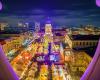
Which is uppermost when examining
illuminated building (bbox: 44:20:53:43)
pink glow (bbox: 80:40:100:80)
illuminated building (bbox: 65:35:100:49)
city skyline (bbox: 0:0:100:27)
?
city skyline (bbox: 0:0:100:27)

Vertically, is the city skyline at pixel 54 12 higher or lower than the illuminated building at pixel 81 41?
higher

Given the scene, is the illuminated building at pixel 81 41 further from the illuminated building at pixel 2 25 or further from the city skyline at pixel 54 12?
the illuminated building at pixel 2 25

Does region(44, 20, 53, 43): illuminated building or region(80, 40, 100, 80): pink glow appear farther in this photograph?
region(44, 20, 53, 43): illuminated building

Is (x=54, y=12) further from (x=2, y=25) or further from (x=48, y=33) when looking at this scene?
(x=2, y=25)

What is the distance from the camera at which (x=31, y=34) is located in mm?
1071

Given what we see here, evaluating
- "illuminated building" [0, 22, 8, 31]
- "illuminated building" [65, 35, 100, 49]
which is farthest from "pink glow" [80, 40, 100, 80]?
"illuminated building" [0, 22, 8, 31]

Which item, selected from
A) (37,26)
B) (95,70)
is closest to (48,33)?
(37,26)

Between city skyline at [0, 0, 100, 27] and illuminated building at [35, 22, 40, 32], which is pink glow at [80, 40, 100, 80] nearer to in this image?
city skyline at [0, 0, 100, 27]

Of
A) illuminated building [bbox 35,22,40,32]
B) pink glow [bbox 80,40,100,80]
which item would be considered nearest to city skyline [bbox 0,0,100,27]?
illuminated building [bbox 35,22,40,32]

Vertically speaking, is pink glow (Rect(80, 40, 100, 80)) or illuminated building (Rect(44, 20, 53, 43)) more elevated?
illuminated building (Rect(44, 20, 53, 43))

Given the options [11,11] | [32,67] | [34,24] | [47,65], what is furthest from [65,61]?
[11,11]

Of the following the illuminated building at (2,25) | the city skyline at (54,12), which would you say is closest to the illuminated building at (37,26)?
the city skyline at (54,12)

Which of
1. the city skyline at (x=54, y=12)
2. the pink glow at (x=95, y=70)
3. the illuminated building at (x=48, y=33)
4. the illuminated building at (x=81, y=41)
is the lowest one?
the pink glow at (x=95, y=70)

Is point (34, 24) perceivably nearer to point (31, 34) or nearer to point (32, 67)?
point (31, 34)
